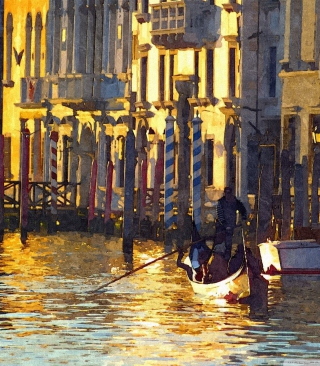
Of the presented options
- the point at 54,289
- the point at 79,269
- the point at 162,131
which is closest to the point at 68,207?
the point at 162,131

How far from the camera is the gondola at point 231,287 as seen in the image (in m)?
32.4

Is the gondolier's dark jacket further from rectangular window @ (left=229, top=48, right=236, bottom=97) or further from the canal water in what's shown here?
rectangular window @ (left=229, top=48, right=236, bottom=97)

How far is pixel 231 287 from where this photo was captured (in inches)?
1293

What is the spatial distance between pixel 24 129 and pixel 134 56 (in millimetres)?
4915

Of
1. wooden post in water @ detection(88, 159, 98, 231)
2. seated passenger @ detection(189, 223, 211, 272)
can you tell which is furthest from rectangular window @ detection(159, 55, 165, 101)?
seated passenger @ detection(189, 223, 211, 272)

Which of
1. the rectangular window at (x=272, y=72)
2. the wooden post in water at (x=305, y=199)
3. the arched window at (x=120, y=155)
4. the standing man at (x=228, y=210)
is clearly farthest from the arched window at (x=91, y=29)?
the standing man at (x=228, y=210)

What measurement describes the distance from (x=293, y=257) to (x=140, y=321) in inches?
290

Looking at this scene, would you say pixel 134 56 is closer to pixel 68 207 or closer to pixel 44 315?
pixel 68 207

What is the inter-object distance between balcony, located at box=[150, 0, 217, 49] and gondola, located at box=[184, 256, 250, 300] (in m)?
25.3

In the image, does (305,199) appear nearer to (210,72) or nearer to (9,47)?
(210,72)

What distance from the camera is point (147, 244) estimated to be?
49.9m

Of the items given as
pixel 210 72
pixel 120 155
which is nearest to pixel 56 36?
pixel 120 155

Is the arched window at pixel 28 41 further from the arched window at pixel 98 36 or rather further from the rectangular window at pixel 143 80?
the rectangular window at pixel 143 80

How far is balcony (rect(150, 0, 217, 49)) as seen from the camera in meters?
58.8
